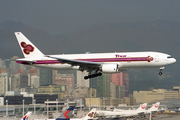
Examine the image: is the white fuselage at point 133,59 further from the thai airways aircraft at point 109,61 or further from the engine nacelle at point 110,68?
the engine nacelle at point 110,68

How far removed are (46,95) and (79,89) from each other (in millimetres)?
21607

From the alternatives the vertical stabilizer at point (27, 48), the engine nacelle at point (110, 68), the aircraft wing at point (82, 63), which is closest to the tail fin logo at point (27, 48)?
the vertical stabilizer at point (27, 48)

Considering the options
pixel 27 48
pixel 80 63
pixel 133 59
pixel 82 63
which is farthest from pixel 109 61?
pixel 27 48

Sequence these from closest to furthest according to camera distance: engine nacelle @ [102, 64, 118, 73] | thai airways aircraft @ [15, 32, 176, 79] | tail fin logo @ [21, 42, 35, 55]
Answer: engine nacelle @ [102, 64, 118, 73] < thai airways aircraft @ [15, 32, 176, 79] < tail fin logo @ [21, 42, 35, 55]

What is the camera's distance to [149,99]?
19000 cm

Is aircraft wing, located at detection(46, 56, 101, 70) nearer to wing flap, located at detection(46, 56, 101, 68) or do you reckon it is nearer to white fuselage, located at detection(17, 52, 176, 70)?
wing flap, located at detection(46, 56, 101, 68)

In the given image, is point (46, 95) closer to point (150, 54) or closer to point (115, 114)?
point (115, 114)

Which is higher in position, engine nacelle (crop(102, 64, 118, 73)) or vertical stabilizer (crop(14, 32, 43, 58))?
vertical stabilizer (crop(14, 32, 43, 58))

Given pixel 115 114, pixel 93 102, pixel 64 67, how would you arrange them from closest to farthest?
1. pixel 64 67
2. pixel 115 114
3. pixel 93 102

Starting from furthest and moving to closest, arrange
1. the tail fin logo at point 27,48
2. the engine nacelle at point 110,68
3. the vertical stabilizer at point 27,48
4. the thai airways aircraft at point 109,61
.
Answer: the tail fin logo at point 27,48 → the vertical stabilizer at point 27,48 → the thai airways aircraft at point 109,61 → the engine nacelle at point 110,68

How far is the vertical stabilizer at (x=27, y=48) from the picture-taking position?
5628 centimetres

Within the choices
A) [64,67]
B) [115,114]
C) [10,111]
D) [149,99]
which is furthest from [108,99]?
[64,67]

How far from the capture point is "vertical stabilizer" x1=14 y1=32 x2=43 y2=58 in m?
56.3

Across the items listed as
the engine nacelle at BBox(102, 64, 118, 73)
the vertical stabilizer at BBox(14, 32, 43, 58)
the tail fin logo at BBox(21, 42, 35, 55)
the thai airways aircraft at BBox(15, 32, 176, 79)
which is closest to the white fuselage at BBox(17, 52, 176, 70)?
the thai airways aircraft at BBox(15, 32, 176, 79)
